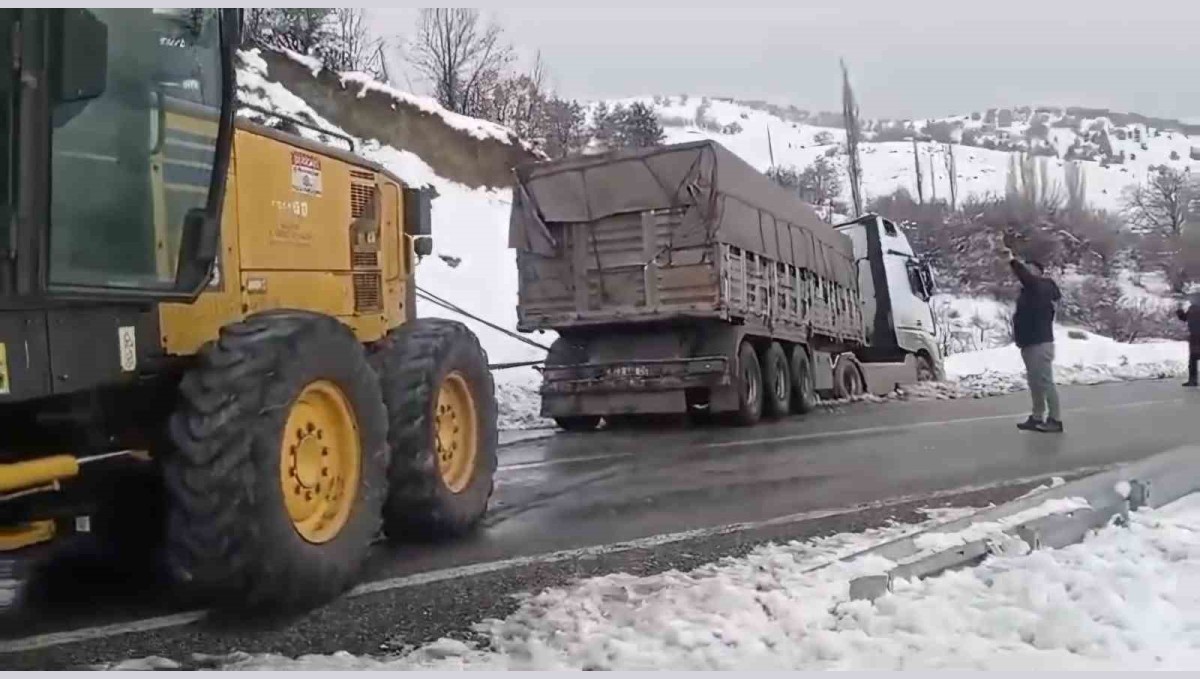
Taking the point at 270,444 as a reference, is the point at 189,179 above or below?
above

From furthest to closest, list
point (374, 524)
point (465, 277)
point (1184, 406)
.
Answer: point (465, 277) < point (1184, 406) < point (374, 524)

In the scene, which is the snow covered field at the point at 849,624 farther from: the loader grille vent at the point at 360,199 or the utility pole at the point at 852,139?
the utility pole at the point at 852,139

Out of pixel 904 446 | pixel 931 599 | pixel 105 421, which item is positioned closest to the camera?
pixel 931 599

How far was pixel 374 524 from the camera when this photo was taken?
5.18 meters

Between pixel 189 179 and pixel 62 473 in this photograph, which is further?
pixel 189 179

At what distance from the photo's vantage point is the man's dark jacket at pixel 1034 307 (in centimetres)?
1151

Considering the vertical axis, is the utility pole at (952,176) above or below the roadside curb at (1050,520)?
above

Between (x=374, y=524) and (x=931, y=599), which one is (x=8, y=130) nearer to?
(x=374, y=524)

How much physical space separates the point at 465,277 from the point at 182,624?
21082 mm

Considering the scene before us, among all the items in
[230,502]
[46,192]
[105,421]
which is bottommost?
[230,502]

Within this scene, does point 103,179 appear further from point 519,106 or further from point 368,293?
point 519,106

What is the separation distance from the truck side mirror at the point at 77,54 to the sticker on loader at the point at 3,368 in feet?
2.90

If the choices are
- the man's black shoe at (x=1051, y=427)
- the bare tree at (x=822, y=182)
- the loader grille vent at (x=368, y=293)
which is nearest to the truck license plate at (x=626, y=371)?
the man's black shoe at (x=1051, y=427)

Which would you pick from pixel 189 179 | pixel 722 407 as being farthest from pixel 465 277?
pixel 189 179
